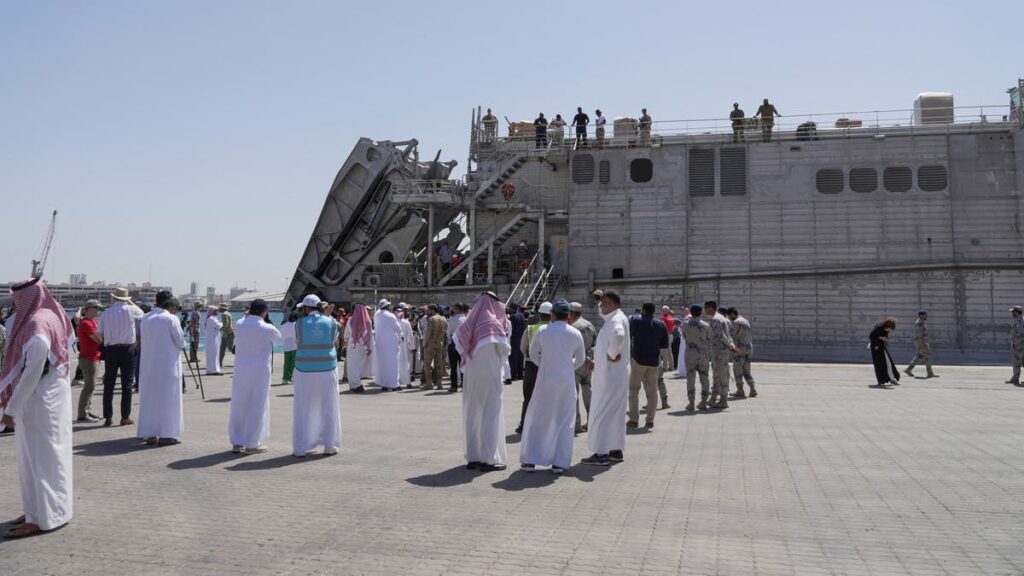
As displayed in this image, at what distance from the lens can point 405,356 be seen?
16359mm

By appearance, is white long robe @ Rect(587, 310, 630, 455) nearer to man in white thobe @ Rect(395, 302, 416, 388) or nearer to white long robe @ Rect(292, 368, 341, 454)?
white long robe @ Rect(292, 368, 341, 454)

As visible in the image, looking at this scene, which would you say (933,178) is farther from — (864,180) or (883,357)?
(883,357)

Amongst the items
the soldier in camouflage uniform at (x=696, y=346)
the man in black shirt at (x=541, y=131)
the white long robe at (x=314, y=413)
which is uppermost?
the man in black shirt at (x=541, y=131)

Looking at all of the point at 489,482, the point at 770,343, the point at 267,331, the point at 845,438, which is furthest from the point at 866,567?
the point at 770,343

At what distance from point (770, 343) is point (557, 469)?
1759cm

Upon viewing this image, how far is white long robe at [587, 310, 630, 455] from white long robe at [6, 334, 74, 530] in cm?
458

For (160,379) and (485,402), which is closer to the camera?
(485,402)

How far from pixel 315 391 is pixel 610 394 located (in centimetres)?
304

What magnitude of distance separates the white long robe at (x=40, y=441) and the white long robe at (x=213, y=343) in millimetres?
13520

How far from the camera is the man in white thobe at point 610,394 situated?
25.7ft

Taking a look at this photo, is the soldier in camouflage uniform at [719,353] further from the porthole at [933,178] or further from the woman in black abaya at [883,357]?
the porthole at [933,178]

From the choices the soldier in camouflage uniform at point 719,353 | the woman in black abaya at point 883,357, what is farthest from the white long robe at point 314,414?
the woman in black abaya at point 883,357

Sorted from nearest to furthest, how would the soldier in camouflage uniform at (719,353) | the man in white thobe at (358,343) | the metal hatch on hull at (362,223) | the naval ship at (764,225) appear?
the soldier in camouflage uniform at (719,353) → the man in white thobe at (358,343) → the naval ship at (764,225) → the metal hatch on hull at (362,223)

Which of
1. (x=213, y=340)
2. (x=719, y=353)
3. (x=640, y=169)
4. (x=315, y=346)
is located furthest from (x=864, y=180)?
(x=315, y=346)
